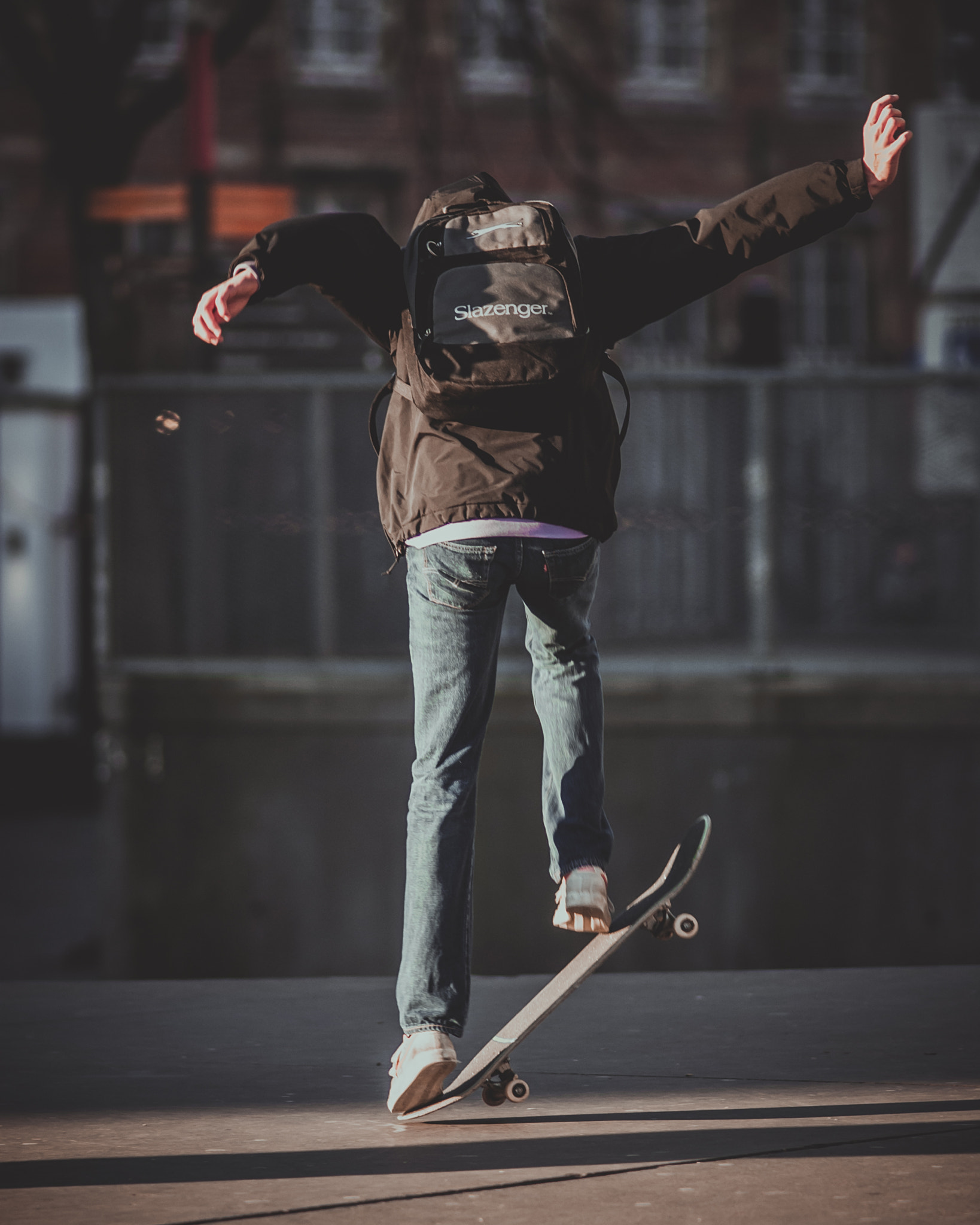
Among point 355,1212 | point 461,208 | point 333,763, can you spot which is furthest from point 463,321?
point 333,763

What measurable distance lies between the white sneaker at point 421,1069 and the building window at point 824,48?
22068 millimetres

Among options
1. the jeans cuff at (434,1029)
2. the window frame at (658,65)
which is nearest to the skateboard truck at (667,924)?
the jeans cuff at (434,1029)

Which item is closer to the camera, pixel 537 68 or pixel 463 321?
pixel 463 321

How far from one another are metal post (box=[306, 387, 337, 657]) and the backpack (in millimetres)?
3869

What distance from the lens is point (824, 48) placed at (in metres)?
23.6

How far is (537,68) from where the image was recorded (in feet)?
38.0

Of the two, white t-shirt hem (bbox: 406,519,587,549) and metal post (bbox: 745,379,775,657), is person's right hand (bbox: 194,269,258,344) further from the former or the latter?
metal post (bbox: 745,379,775,657)

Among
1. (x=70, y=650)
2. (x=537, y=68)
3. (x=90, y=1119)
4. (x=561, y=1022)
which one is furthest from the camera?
(x=70, y=650)

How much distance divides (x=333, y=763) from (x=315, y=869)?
0.45 m

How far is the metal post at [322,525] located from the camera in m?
7.22

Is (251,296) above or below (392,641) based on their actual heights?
above

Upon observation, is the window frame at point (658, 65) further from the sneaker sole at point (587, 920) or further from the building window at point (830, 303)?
the sneaker sole at point (587, 920)

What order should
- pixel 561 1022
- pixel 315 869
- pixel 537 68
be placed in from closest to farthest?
pixel 561 1022
pixel 315 869
pixel 537 68

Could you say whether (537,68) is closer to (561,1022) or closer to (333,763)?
(333,763)
